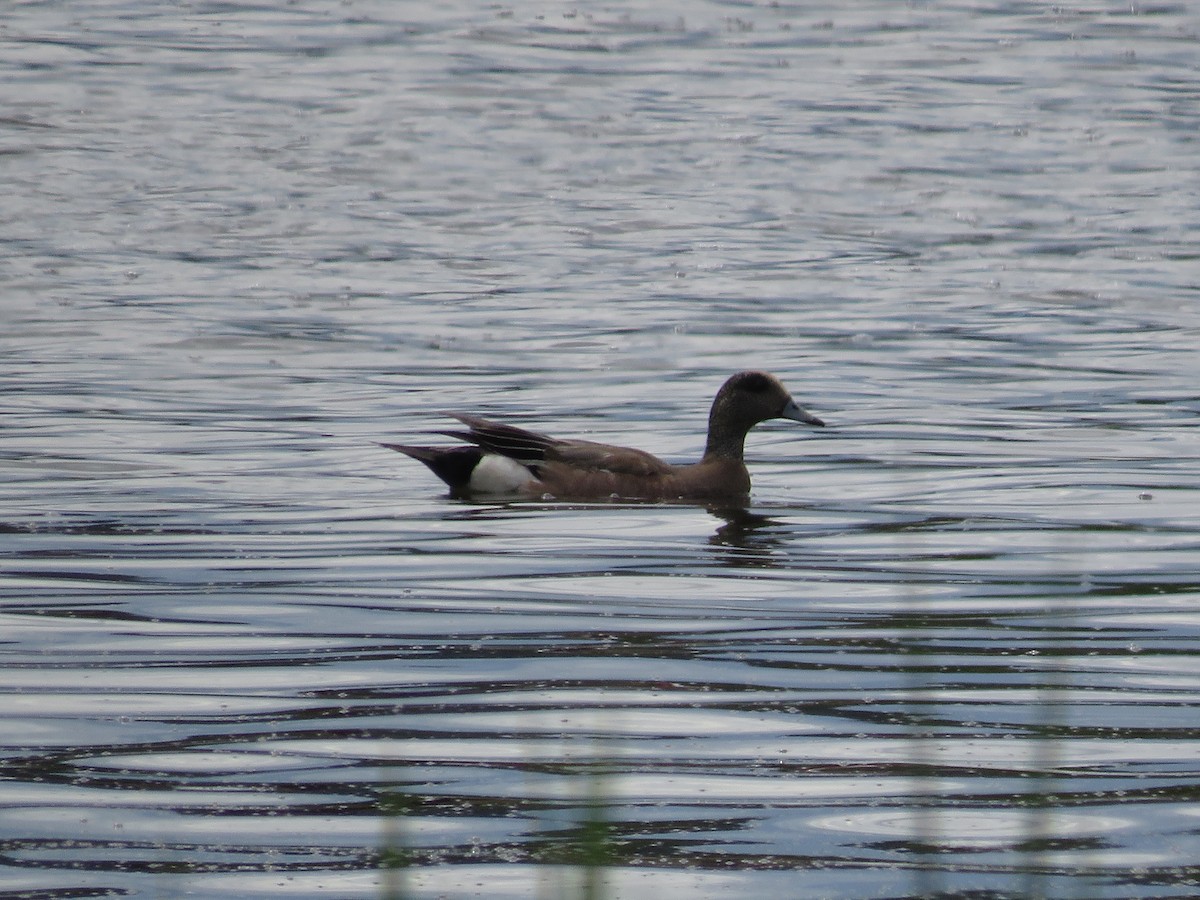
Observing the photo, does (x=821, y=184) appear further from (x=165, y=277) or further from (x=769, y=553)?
(x=769, y=553)

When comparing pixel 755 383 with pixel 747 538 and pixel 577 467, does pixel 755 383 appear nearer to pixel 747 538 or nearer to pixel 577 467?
pixel 577 467

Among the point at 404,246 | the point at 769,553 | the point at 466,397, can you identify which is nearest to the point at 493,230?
the point at 404,246

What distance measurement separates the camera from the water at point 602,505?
16.8 feet

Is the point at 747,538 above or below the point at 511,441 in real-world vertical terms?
below

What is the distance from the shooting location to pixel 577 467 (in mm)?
10891

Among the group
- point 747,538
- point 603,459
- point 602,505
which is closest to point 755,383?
point 603,459

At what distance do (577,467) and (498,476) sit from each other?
444 mm

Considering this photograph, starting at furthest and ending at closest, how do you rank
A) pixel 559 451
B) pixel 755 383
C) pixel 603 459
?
pixel 755 383 → pixel 559 451 → pixel 603 459

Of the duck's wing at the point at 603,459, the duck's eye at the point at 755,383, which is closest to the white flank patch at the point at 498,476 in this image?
the duck's wing at the point at 603,459

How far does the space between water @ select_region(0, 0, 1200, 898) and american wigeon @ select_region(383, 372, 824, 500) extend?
21 centimetres

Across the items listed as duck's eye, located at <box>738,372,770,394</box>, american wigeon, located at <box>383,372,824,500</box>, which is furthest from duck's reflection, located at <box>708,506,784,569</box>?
duck's eye, located at <box>738,372,770,394</box>

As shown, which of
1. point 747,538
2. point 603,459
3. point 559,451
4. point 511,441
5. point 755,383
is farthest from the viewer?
point 755,383

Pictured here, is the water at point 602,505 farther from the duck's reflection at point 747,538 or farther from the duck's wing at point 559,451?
the duck's wing at point 559,451

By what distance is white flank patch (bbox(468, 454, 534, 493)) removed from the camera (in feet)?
36.3
